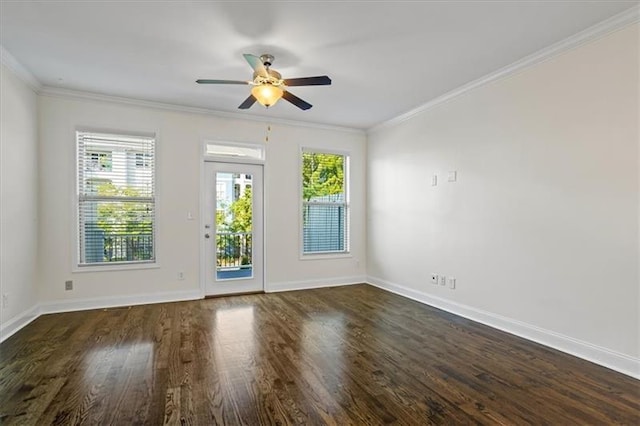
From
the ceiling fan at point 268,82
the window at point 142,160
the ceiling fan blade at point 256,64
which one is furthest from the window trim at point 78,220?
the ceiling fan blade at point 256,64

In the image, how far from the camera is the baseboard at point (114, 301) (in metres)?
4.25

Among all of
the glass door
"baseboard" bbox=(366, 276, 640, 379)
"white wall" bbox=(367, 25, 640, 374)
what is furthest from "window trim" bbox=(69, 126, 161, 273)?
"baseboard" bbox=(366, 276, 640, 379)

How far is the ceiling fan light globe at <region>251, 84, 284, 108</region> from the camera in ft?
10.6

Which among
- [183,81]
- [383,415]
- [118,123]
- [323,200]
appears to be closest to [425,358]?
[383,415]

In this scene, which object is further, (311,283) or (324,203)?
(324,203)

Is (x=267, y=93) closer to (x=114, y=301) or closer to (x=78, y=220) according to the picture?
(x=78, y=220)

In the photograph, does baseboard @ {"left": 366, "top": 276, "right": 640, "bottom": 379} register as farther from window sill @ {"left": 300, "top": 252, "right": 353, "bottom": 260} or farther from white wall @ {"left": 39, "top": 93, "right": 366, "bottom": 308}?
white wall @ {"left": 39, "top": 93, "right": 366, "bottom": 308}

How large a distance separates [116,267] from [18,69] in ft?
8.19

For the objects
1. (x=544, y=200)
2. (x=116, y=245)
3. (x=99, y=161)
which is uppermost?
(x=99, y=161)

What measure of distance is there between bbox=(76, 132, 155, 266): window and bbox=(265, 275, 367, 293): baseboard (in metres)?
1.87

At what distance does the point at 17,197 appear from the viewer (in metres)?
3.65

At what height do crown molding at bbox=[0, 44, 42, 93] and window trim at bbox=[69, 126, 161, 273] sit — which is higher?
crown molding at bbox=[0, 44, 42, 93]

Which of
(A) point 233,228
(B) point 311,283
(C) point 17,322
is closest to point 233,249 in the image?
(A) point 233,228

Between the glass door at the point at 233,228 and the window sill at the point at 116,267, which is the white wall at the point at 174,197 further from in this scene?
the glass door at the point at 233,228
